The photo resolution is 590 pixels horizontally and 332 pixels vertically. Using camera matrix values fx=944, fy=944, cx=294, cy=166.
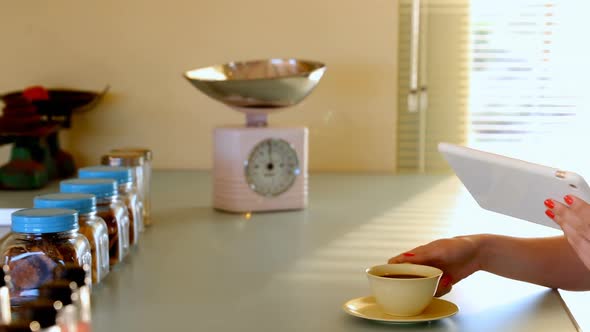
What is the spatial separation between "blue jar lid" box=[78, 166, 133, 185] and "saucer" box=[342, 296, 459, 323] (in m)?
0.61

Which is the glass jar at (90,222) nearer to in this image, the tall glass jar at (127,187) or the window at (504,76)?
the tall glass jar at (127,187)

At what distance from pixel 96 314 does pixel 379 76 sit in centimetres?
171

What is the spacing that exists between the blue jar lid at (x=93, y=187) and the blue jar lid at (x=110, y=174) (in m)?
0.12

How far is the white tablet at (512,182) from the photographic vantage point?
113cm

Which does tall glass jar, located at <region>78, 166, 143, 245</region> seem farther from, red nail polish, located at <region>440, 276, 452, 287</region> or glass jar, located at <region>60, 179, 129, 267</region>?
red nail polish, located at <region>440, 276, 452, 287</region>

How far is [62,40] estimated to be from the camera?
2807 mm

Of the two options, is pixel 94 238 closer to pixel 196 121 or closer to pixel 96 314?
pixel 96 314

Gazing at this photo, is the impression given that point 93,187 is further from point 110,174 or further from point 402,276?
point 402,276

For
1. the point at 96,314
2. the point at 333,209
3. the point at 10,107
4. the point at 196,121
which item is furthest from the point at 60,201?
the point at 196,121

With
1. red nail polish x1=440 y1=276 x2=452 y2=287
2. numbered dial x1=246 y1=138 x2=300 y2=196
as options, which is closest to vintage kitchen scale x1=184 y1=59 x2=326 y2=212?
numbered dial x1=246 y1=138 x2=300 y2=196

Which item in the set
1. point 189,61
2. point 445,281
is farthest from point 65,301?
point 189,61

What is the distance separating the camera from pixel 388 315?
119 cm

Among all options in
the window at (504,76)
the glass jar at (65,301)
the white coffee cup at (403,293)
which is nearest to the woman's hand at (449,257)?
the white coffee cup at (403,293)

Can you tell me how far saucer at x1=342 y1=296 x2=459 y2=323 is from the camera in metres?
1.17
